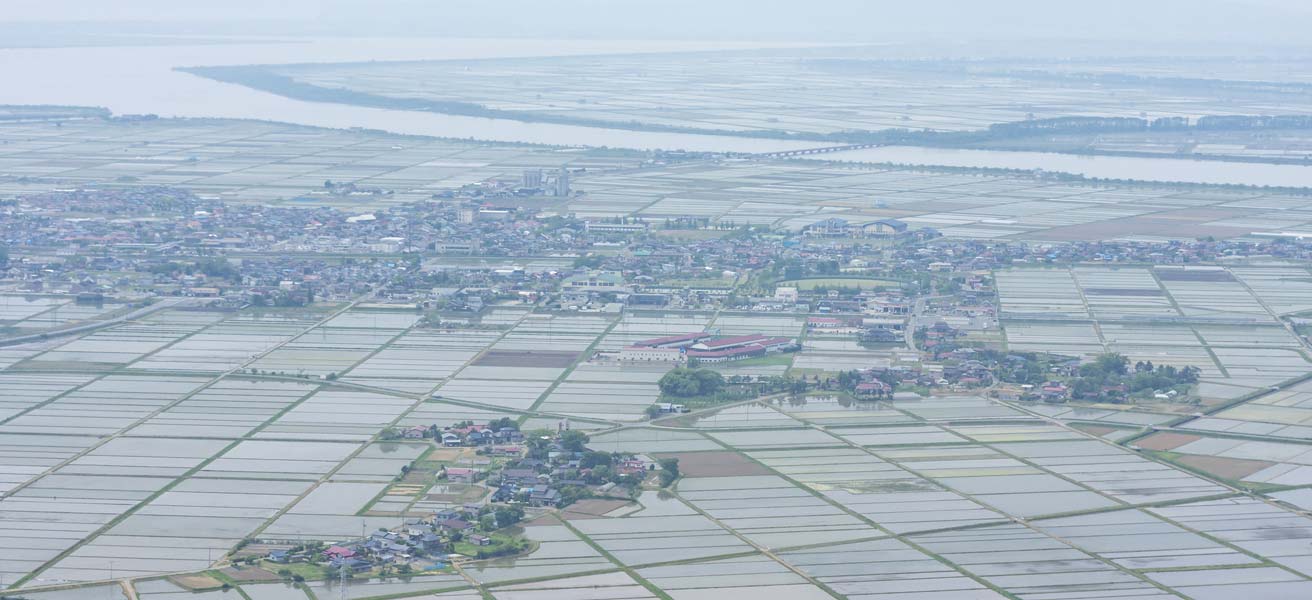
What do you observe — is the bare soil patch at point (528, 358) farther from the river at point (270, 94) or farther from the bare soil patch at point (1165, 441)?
the river at point (270, 94)

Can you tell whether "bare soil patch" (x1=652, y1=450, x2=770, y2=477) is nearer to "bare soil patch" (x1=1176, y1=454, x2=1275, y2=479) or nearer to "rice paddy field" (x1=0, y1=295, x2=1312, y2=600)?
"rice paddy field" (x1=0, y1=295, x2=1312, y2=600)

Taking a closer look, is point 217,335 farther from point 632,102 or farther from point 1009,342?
point 632,102

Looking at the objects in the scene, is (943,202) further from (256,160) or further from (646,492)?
(646,492)

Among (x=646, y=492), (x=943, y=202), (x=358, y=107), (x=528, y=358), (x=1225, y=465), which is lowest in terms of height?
(x=646, y=492)

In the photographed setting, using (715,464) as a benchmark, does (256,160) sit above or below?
above

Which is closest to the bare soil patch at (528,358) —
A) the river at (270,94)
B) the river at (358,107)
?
the river at (358,107)

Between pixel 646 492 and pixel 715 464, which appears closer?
pixel 646 492

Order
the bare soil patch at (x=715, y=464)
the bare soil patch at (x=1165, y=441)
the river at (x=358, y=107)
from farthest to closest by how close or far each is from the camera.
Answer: the river at (x=358, y=107), the bare soil patch at (x=1165, y=441), the bare soil patch at (x=715, y=464)

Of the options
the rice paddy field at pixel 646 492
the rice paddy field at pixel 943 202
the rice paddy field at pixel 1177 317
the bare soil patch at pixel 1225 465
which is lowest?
the rice paddy field at pixel 646 492

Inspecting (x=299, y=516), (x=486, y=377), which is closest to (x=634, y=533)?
(x=299, y=516)

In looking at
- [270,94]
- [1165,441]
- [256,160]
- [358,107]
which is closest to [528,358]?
[1165,441]

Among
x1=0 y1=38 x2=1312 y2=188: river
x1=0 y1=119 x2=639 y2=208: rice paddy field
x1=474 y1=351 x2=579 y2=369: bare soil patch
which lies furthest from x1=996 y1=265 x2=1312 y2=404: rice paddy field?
x1=0 y1=119 x2=639 y2=208: rice paddy field
